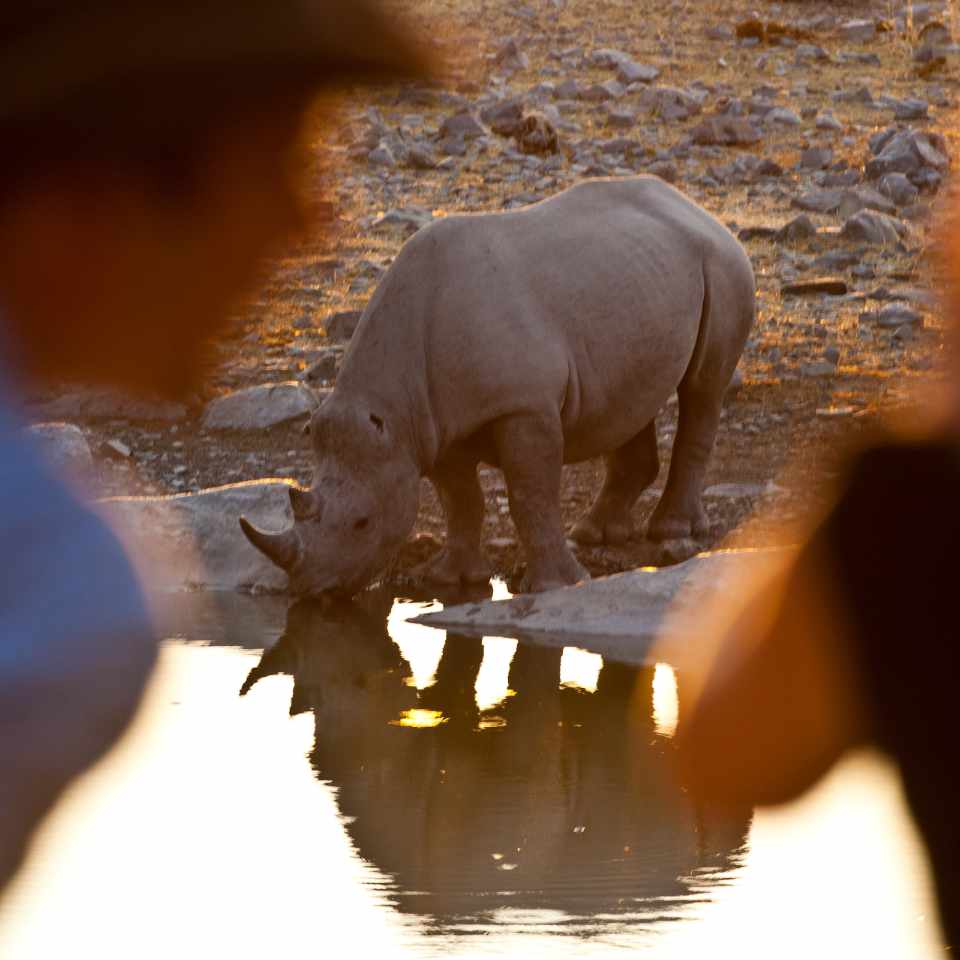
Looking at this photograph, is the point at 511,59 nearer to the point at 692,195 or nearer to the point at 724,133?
the point at 724,133

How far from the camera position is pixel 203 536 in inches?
258

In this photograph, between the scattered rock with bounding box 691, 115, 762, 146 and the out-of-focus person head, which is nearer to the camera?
the out-of-focus person head

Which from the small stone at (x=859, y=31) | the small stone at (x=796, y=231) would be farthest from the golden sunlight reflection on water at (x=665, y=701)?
the small stone at (x=859, y=31)

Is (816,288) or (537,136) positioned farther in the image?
(537,136)

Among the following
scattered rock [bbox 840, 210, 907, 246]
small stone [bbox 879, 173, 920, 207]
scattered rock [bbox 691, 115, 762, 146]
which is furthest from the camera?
scattered rock [bbox 691, 115, 762, 146]

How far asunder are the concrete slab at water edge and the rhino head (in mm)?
376

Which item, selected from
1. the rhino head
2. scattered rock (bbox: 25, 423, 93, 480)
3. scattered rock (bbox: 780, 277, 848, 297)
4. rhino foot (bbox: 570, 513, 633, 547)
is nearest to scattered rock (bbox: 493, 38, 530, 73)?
scattered rock (bbox: 780, 277, 848, 297)

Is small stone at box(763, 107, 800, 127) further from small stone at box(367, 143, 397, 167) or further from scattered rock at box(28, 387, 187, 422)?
scattered rock at box(28, 387, 187, 422)

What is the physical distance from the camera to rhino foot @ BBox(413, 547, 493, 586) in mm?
6418

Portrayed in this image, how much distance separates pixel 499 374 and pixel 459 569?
3.04ft

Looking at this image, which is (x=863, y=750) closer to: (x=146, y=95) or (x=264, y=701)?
(x=264, y=701)

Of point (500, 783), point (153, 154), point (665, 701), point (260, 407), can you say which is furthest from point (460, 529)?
point (153, 154)

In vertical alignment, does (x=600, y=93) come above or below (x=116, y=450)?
below

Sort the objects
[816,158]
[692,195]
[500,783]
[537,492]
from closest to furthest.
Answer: [500,783]
[537,492]
[692,195]
[816,158]
